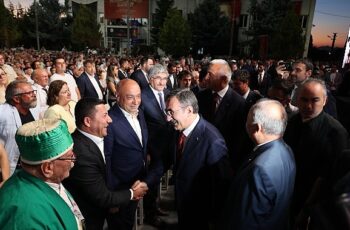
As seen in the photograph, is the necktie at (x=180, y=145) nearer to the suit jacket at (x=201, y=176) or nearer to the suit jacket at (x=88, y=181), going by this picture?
the suit jacket at (x=201, y=176)

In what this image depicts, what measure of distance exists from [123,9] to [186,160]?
42.8 m

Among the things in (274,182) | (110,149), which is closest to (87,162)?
(110,149)

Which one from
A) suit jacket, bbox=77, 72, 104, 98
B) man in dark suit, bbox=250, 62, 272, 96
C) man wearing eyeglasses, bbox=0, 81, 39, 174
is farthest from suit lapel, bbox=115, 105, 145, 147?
man in dark suit, bbox=250, 62, 272, 96

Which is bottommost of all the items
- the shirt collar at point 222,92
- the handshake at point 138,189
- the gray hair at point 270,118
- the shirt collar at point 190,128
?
the handshake at point 138,189

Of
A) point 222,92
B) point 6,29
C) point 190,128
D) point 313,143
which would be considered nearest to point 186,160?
point 190,128

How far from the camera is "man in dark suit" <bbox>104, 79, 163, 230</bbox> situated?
11.5ft

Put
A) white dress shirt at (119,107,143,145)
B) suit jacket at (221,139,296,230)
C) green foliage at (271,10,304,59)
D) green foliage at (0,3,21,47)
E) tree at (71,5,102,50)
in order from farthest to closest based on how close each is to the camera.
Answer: tree at (71,5,102,50), green foliage at (0,3,21,47), green foliage at (271,10,304,59), white dress shirt at (119,107,143,145), suit jacket at (221,139,296,230)

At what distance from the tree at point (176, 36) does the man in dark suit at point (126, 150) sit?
117 ft

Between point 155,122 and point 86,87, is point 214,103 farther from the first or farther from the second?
point 86,87

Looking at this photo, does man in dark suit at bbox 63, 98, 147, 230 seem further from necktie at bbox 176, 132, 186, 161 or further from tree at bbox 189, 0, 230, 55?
tree at bbox 189, 0, 230, 55

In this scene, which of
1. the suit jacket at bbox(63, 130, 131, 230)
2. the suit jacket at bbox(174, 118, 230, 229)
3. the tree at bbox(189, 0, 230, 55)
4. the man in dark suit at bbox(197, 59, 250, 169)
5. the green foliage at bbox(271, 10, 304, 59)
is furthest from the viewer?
the tree at bbox(189, 0, 230, 55)

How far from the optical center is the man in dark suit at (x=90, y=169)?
8.80ft

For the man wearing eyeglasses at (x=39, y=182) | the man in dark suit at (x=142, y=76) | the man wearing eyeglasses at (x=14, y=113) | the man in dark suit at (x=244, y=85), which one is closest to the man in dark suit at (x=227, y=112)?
the man in dark suit at (x=244, y=85)

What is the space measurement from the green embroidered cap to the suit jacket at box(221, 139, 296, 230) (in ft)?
4.85
